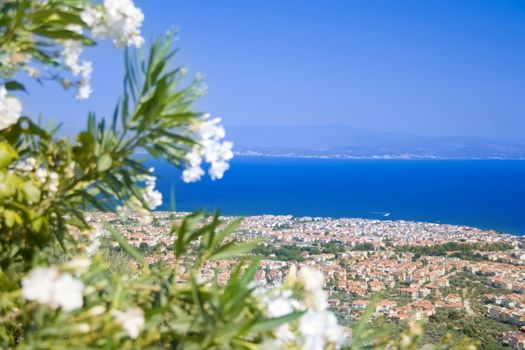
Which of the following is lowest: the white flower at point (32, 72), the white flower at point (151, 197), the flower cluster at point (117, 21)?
the white flower at point (151, 197)

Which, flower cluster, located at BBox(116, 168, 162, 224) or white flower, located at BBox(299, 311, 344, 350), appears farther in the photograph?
flower cluster, located at BBox(116, 168, 162, 224)

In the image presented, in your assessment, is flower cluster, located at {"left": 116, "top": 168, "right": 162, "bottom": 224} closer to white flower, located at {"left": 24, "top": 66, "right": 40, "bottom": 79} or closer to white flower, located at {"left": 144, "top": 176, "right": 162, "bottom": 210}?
white flower, located at {"left": 144, "top": 176, "right": 162, "bottom": 210}

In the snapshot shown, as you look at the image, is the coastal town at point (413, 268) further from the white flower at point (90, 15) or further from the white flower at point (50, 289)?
the white flower at point (50, 289)

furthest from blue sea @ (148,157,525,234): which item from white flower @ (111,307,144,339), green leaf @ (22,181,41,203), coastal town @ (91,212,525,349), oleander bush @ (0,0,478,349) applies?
white flower @ (111,307,144,339)

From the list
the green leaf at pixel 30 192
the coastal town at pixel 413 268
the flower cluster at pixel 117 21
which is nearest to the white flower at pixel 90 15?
the flower cluster at pixel 117 21

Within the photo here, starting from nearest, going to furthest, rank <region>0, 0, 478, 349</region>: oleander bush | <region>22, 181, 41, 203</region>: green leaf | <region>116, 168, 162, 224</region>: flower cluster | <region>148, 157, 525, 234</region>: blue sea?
<region>0, 0, 478, 349</region>: oleander bush
<region>22, 181, 41, 203</region>: green leaf
<region>116, 168, 162, 224</region>: flower cluster
<region>148, 157, 525, 234</region>: blue sea

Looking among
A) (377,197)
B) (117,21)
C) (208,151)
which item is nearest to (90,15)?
(117,21)

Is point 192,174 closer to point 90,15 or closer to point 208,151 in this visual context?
point 208,151
